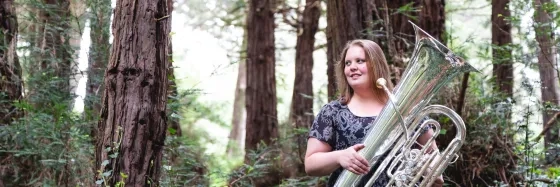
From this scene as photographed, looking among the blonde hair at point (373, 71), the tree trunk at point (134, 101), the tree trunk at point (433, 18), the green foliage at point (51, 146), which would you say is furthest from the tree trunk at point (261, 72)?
the blonde hair at point (373, 71)

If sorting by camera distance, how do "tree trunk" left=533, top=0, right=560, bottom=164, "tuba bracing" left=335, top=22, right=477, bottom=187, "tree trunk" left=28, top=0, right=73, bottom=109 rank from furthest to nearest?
"tree trunk" left=28, top=0, right=73, bottom=109 < "tree trunk" left=533, top=0, right=560, bottom=164 < "tuba bracing" left=335, top=22, right=477, bottom=187

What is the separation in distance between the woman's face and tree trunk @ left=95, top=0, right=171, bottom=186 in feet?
3.60

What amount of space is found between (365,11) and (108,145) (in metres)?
3.19

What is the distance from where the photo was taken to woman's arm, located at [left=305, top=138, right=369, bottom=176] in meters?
3.09

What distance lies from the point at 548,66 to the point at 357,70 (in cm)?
395

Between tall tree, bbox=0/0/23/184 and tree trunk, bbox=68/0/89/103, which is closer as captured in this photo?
tree trunk, bbox=68/0/89/103

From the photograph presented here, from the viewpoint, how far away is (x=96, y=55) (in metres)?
6.11

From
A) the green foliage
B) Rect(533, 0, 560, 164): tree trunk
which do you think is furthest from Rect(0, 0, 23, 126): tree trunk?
Rect(533, 0, 560, 164): tree trunk

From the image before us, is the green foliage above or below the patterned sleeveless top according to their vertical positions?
below

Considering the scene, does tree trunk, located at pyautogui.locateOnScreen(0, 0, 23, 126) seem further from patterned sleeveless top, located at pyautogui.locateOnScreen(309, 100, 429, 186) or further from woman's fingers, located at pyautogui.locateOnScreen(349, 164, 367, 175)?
woman's fingers, located at pyautogui.locateOnScreen(349, 164, 367, 175)

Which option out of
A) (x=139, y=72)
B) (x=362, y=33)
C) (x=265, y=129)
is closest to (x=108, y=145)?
(x=139, y=72)

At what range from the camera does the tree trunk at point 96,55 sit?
6.08 m

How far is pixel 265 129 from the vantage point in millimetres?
12281

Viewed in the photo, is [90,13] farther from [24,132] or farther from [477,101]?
[477,101]
